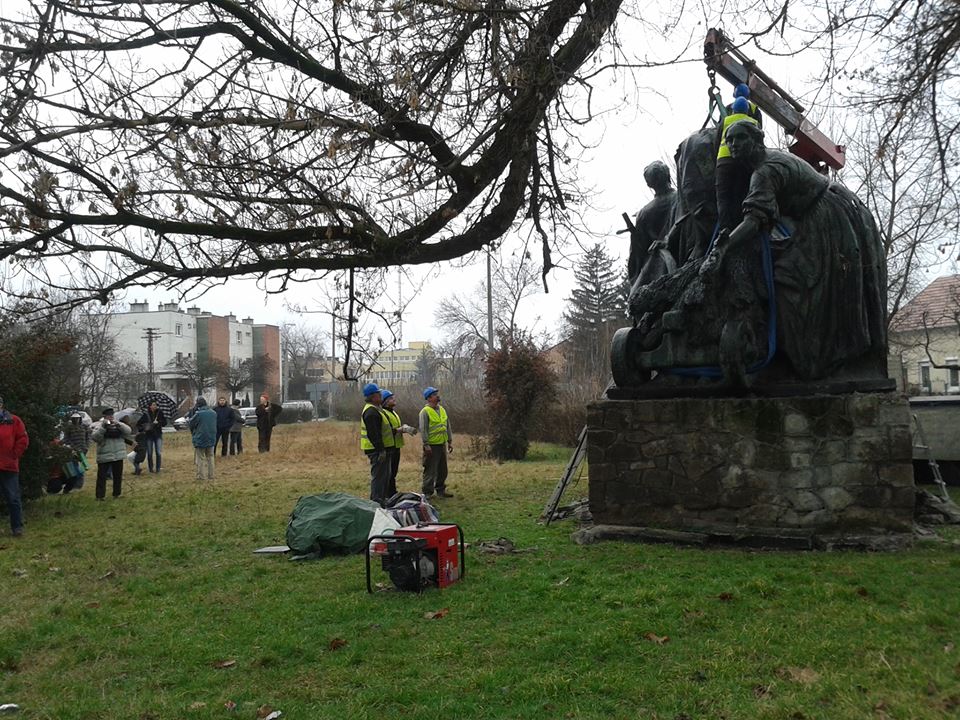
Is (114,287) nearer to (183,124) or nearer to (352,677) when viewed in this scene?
(183,124)

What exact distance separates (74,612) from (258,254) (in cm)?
425

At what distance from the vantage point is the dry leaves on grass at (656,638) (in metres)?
5.25

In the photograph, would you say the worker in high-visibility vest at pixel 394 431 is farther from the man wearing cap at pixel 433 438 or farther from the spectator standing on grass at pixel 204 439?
the spectator standing on grass at pixel 204 439

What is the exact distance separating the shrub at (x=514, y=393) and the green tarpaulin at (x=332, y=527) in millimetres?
11979

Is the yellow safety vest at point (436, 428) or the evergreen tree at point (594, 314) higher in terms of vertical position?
the evergreen tree at point (594, 314)

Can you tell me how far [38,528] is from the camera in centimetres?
1160

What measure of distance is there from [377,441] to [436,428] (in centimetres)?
177

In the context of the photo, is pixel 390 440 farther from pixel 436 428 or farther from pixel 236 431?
pixel 236 431

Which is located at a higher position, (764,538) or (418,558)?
(418,558)

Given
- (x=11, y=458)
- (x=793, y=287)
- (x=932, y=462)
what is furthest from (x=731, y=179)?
(x=11, y=458)

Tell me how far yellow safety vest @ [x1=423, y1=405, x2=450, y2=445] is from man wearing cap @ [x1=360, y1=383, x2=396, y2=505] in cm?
137

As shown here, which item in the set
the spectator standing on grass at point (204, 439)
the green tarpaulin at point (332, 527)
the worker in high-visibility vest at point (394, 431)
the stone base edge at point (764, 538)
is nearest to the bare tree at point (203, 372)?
the spectator standing on grass at point (204, 439)

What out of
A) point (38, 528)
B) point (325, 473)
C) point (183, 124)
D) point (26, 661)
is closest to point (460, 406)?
point (325, 473)

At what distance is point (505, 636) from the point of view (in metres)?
5.55
